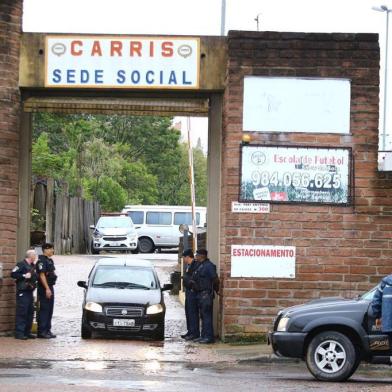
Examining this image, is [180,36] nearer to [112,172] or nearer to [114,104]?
[114,104]

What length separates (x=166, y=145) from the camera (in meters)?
67.3

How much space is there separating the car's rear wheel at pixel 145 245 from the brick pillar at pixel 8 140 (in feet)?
87.6

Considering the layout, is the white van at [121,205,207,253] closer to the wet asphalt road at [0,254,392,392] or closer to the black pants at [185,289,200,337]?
the wet asphalt road at [0,254,392,392]

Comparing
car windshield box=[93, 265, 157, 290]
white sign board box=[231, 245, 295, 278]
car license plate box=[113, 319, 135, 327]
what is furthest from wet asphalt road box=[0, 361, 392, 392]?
car windshield box=[93, 265, 157, 290]

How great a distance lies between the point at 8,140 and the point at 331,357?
805 cm

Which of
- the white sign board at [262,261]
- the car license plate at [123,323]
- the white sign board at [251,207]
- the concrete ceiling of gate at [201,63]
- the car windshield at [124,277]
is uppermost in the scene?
the concrete ceiling of gate at [201,63]

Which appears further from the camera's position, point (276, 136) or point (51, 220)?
point (51, 220)

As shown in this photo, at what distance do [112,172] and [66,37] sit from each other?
4021 cm

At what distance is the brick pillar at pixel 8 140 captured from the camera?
61.7ft

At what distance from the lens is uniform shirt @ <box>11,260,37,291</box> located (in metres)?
18.5

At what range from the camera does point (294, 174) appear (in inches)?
730

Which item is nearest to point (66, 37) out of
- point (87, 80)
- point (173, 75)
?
point (87, 80)

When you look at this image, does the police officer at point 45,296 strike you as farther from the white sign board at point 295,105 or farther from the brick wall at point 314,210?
the white sign board at point 295,105

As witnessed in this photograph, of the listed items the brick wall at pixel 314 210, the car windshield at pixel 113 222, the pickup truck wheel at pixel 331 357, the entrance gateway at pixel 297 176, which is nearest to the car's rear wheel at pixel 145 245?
the car windshield at pixel 113 222
